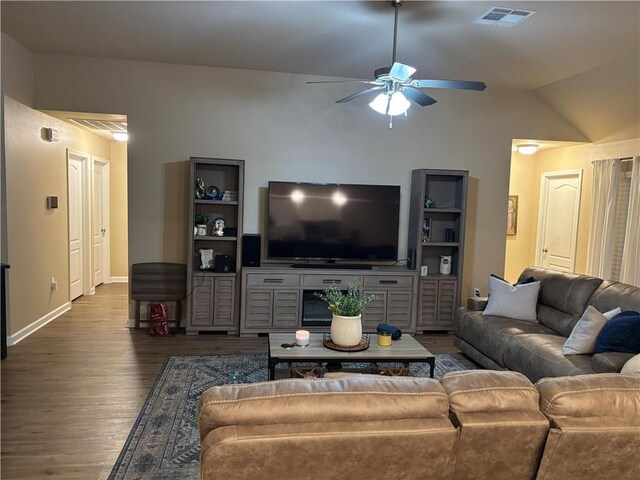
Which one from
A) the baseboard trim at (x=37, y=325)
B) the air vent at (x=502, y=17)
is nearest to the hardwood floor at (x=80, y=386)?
the baseboard trim at (x=37, y=325)

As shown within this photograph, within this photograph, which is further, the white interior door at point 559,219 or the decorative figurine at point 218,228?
the white interior door at point 559,219

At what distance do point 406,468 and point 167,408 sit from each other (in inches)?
89.0

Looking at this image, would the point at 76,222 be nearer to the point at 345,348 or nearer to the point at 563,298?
the point at 345,348

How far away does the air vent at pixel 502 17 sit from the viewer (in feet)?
11.0

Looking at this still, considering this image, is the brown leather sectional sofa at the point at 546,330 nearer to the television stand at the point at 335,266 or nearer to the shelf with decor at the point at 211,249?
the television stand at the point at 335,266

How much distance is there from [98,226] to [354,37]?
541 cm

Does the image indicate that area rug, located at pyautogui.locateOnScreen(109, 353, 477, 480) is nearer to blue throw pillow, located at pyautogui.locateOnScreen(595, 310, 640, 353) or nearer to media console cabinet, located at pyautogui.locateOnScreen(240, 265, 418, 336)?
media console cabinet, located at pyautogui.locateOnScreen(240, 265, 418, 336)

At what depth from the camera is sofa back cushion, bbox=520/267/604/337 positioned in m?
3.84

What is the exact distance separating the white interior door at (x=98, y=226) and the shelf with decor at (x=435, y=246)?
16.2 ft

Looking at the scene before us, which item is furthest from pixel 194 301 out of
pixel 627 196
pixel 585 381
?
pixel 627 196

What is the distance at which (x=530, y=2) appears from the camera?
3201mm

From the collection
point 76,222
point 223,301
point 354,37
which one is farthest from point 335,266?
point 76,222

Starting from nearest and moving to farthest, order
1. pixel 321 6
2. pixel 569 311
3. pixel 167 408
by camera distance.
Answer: pixel 167 408, pixel 321 6, pixel 569 311

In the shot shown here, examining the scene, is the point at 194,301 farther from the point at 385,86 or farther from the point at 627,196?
the point at 627,196
